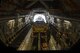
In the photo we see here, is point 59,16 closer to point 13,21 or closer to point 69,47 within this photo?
point 13,21

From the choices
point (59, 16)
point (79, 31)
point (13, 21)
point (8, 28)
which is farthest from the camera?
point (59, 16)

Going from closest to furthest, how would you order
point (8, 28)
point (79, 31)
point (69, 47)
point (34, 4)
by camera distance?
point (69, 47) → point (79, 31) → point (8, 28) → point (34, 4)

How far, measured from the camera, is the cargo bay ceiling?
661 centimetres

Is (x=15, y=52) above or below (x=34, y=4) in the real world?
below

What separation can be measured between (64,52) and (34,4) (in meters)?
4.03

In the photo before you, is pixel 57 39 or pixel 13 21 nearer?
pixel 57 39

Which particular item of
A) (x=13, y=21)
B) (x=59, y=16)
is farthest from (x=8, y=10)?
(x=59, y=16)

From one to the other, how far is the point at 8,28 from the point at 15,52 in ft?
4.84

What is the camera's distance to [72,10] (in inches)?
264

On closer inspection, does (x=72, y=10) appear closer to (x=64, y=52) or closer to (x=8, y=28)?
(x=8, y=28)

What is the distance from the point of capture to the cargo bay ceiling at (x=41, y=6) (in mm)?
6605

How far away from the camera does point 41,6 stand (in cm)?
782

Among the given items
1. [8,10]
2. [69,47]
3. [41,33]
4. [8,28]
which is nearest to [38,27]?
[41,33]

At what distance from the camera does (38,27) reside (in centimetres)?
604
